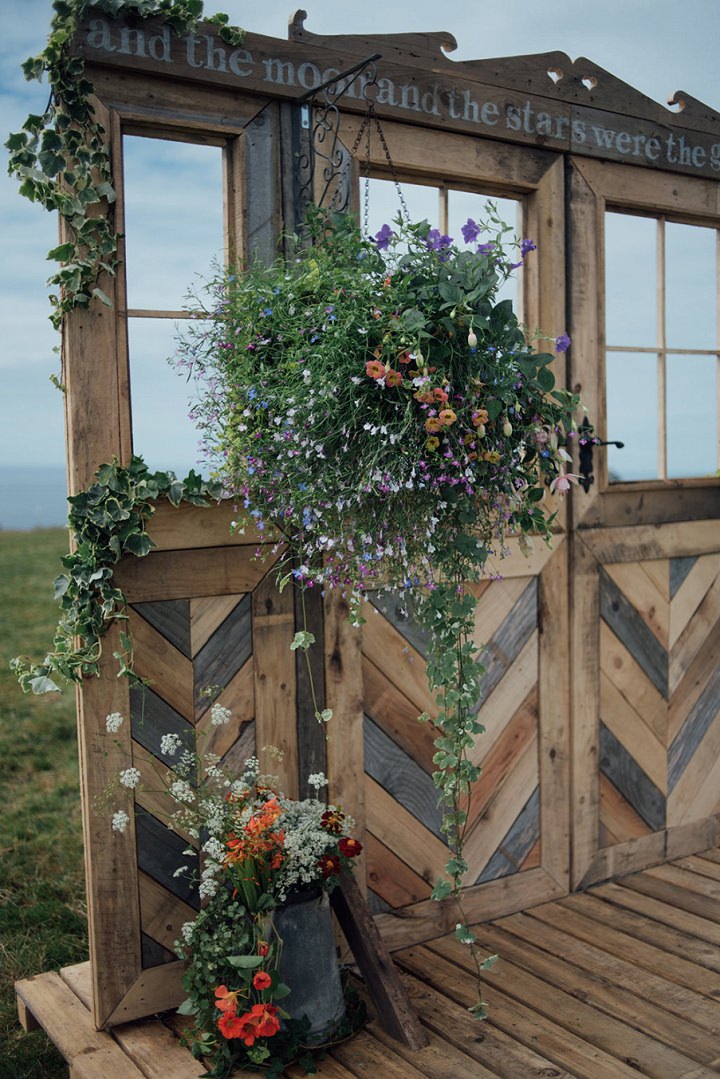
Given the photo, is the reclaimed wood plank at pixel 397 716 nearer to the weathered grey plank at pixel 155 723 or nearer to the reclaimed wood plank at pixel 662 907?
the weathered grey plank at pixel 155 723

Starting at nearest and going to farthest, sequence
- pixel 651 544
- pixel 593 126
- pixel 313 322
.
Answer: pixel 313 322 < pixel 593 126 < pixel 651 544

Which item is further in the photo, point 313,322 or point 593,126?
point 593,126

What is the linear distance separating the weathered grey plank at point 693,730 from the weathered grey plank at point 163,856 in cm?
200

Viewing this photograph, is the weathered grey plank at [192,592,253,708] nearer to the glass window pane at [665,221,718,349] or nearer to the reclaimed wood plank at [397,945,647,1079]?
the reclaimed wood plank at [397,945,647,1079]

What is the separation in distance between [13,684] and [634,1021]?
16.4 feet

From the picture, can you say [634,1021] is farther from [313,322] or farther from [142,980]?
[313,322]

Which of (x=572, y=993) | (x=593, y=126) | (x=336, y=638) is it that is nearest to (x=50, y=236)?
(x=336, y=638)

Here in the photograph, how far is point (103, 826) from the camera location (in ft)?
8.84

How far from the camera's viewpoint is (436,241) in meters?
2.46

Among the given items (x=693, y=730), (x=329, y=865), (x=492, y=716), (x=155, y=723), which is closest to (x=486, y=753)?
(x=492, y=716)

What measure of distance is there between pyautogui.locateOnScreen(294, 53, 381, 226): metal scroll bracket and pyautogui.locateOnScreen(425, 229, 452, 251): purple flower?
518mm

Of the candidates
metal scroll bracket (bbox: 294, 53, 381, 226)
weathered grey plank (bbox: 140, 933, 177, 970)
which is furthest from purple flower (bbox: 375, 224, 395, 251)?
weathered grey plank (bbox: 140, 933, 177, 970)

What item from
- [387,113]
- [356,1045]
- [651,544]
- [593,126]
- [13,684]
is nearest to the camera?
[356,1045]

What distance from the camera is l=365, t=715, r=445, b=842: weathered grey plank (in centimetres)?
313
